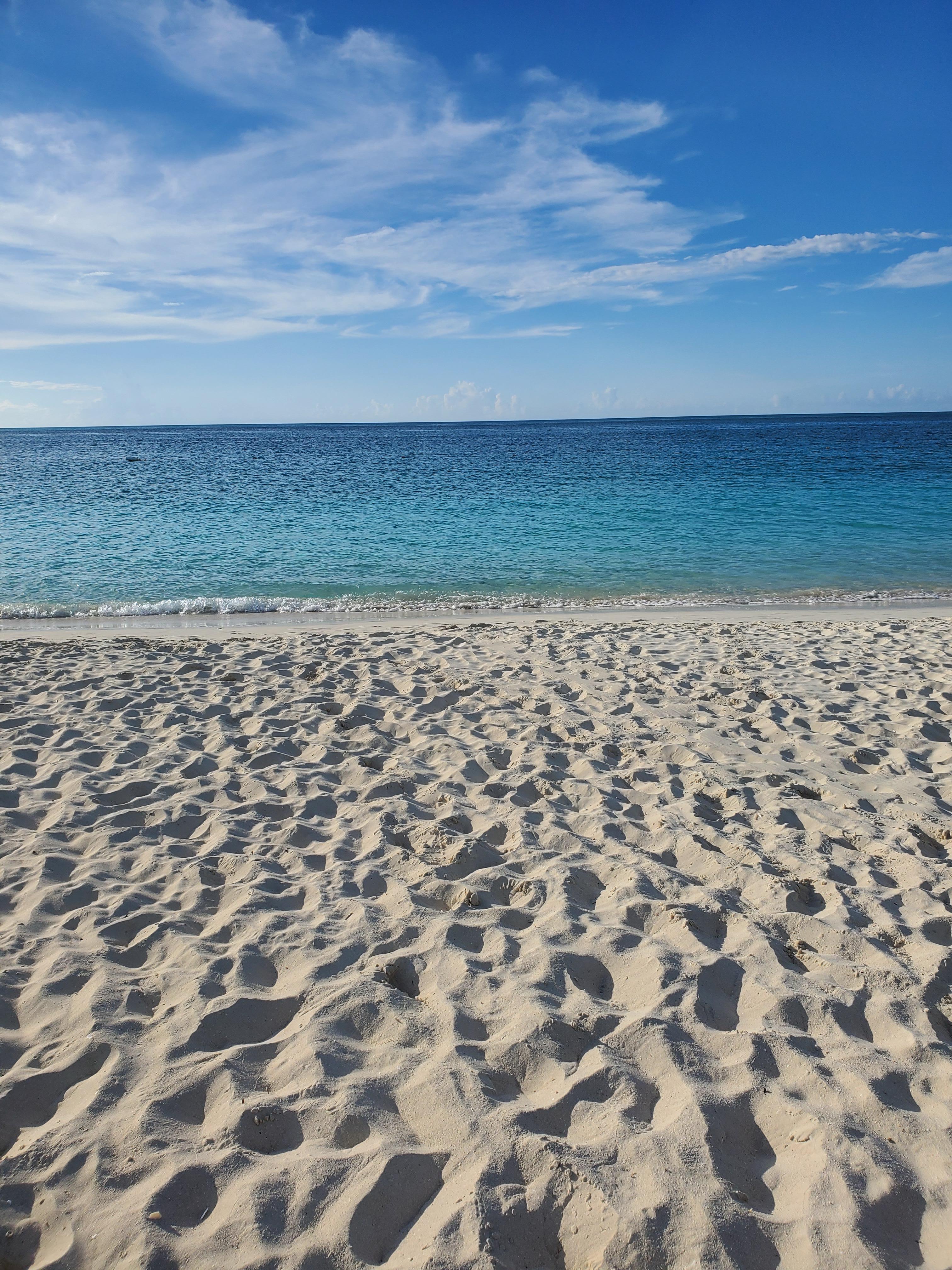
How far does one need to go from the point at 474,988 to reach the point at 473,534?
17.1m

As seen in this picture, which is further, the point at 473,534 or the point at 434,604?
the point at 473,534

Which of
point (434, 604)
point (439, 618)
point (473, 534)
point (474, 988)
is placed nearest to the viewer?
point (474, 988)

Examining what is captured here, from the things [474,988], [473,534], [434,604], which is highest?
[474,988]

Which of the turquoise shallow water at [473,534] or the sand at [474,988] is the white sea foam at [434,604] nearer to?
the turquoise shallow water at [473,534]

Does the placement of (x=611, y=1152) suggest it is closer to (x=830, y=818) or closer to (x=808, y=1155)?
(x=808, y=1155)

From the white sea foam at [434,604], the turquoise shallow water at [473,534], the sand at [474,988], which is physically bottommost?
the white sea foam at [434,604]

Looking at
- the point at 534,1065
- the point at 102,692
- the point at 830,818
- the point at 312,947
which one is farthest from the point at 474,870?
the point at 102,692

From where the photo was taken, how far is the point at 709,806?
4.93 m

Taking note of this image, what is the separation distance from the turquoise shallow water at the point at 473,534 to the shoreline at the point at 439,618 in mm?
460

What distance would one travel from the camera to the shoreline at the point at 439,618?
35.3 ft

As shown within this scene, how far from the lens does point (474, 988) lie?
3188 mm

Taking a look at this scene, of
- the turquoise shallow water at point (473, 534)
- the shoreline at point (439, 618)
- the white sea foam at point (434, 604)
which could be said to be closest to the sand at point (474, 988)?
the shoreline at point (439, 618)

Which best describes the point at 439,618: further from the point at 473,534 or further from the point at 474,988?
the point at 474,988

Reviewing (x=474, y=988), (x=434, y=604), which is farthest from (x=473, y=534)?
(x=474, y=988)
